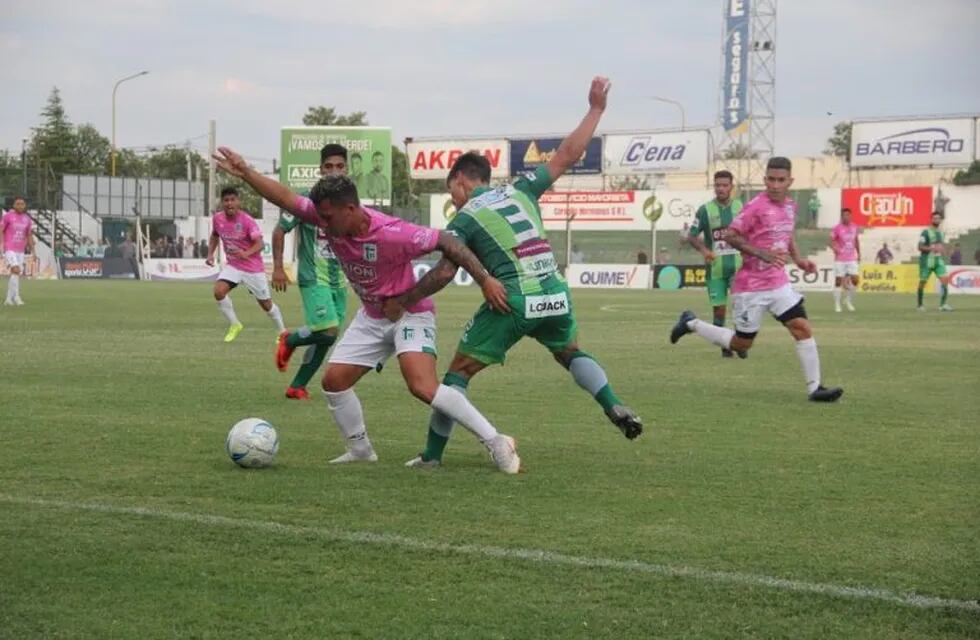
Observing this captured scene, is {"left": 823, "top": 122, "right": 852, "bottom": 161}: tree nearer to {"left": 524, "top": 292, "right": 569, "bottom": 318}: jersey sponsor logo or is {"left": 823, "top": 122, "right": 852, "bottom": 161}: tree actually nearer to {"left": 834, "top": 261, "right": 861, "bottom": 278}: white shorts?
{"left": 834, "top": 261, "right": 861, "bottom": 278}: white shorts

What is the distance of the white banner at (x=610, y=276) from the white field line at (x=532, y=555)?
161 ft

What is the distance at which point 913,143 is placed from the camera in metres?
66.9

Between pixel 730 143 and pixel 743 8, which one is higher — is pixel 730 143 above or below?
below

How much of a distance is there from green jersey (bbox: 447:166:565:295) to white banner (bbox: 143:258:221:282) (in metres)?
51.6

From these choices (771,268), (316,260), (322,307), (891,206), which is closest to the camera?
(322,307)

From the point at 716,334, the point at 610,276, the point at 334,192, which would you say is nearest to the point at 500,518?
the point at 334,192

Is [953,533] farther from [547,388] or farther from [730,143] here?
[730,143]

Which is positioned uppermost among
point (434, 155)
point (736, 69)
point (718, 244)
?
point (736, 69)

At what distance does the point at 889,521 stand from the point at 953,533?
360 millimetres

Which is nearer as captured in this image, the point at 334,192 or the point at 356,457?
the point at 334,192

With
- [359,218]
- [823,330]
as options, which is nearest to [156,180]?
[823,330]

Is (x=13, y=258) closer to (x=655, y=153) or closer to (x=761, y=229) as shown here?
(x=761, y=229)

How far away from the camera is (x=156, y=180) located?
73938 millimetres

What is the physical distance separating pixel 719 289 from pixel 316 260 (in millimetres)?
8129
